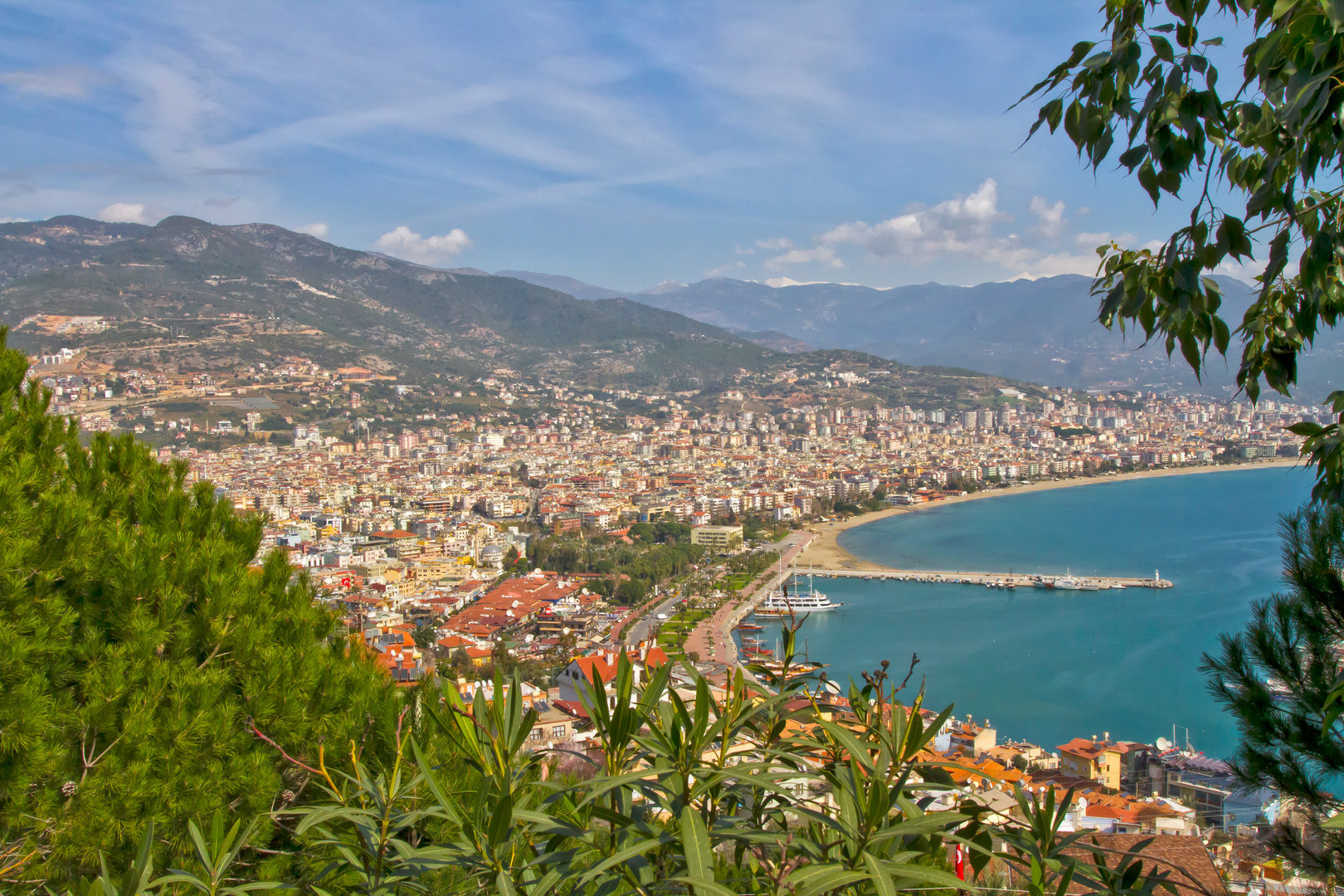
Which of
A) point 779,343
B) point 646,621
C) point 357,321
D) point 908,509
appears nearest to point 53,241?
point 357,321

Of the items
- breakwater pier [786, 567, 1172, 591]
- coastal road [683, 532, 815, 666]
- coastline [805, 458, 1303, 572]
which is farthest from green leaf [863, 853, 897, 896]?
breakwater pier [786, 567, 1172, 591]

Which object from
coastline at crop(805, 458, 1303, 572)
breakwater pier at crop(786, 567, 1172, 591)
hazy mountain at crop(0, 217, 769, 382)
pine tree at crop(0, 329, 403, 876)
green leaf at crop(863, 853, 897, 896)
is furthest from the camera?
hazy mountain at crop(0, 217, 769, 382)

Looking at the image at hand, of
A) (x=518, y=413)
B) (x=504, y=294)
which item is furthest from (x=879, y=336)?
(x=518, y=413)

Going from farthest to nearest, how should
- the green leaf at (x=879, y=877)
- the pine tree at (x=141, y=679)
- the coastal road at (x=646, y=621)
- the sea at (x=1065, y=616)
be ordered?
the coastal road at (x=646, y=621) → the sea at (x=1065, y=616) → the pine tree at (x=141, y=679) → the green leaf at (x=879, y=877)

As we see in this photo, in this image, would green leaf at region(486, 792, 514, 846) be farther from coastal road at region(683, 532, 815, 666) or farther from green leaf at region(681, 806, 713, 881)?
coastal road at region(683, 532, 815, 666)

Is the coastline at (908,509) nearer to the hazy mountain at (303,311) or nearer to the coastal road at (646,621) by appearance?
the coastal road at (646,621)

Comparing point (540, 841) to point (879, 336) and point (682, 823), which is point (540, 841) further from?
point (879, 336)

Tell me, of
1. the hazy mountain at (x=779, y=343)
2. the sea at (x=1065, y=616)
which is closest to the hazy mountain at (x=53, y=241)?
the sea at (x=1065, y=616)

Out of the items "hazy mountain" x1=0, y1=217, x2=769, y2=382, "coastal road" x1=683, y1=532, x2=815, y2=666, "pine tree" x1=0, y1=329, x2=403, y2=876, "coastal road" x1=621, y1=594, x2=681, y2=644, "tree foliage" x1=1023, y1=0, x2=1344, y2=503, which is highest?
"hazy mountain" x1=0, y1=217, x2=769, y2=382
